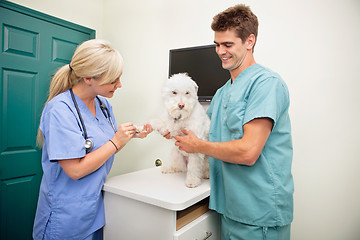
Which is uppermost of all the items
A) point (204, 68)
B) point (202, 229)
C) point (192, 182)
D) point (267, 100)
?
point (204, 68)

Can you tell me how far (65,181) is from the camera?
1.12m

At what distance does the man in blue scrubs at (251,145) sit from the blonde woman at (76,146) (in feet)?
1.60

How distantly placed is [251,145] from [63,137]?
0.84 meters

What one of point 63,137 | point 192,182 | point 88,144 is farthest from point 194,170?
point 63,137

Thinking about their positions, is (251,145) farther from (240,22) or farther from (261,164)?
(240,22)

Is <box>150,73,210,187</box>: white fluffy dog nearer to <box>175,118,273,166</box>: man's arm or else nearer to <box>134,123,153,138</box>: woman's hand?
<box>134,123,153,138</box>: woman's hand

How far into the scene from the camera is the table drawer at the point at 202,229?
3.65 feet

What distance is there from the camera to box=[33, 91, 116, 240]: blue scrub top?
104 cm

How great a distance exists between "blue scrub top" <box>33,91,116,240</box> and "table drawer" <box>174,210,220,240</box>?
476 millimetres

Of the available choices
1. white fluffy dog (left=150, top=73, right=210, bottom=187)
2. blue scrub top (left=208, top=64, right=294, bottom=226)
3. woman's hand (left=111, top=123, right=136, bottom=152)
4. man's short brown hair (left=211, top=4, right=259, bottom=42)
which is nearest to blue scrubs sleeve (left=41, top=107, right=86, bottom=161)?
woman's hand (left=111, top=123, right=136, bottom=152)

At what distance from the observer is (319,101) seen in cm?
148

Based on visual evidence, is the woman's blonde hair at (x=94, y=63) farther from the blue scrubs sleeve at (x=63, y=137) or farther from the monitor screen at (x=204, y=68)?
the monitor screen at (x=204, y=68)

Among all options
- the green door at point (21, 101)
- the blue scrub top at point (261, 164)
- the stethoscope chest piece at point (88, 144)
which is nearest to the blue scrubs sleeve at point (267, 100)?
the blue scrub top at point (261, 164)

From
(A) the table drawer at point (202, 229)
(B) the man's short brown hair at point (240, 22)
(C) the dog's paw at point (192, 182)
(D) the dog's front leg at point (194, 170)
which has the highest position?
(B) the man's short brown hair at point (240, 22)
